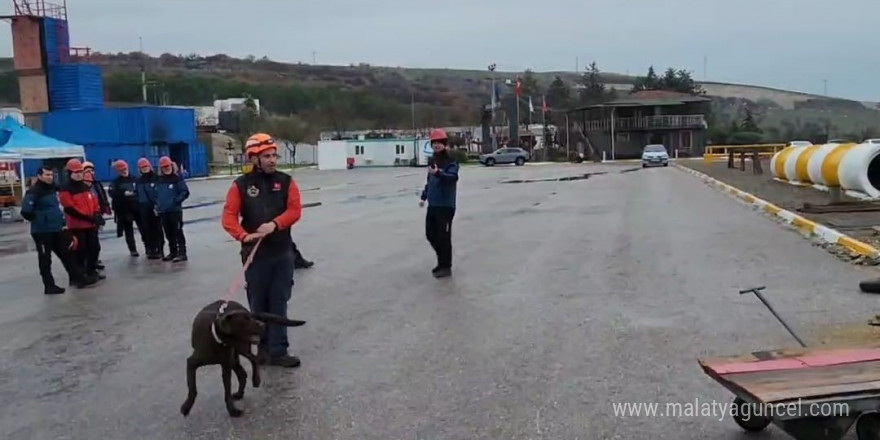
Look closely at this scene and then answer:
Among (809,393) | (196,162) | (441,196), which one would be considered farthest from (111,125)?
(809,393)

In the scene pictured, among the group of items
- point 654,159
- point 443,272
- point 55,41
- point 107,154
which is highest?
point 55,41

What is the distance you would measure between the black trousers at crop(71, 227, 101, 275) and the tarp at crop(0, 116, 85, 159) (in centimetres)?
1327

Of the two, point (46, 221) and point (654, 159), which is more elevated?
point (46, 221)

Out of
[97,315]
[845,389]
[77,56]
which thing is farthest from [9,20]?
[845,389]

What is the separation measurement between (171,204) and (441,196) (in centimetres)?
530

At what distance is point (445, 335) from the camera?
26.2 feet

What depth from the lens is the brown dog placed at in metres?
5.76

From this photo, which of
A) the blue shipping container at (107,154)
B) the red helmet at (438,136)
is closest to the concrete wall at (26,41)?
the blue shipping container at (107,154)

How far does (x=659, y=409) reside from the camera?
18.5 ft

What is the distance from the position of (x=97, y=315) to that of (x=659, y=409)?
655cm

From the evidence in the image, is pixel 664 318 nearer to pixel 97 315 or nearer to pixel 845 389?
pixel 845 389

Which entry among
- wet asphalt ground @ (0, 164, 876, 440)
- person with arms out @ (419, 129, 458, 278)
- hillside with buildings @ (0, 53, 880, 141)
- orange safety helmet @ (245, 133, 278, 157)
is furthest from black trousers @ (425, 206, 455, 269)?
hillside with buildings @ (0, 53, 880, 141)

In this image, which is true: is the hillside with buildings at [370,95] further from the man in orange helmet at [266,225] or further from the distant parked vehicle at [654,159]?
the man in orange helmet at [266,225]

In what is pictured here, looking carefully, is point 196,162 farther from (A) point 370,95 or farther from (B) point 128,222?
(A) point 370,95
